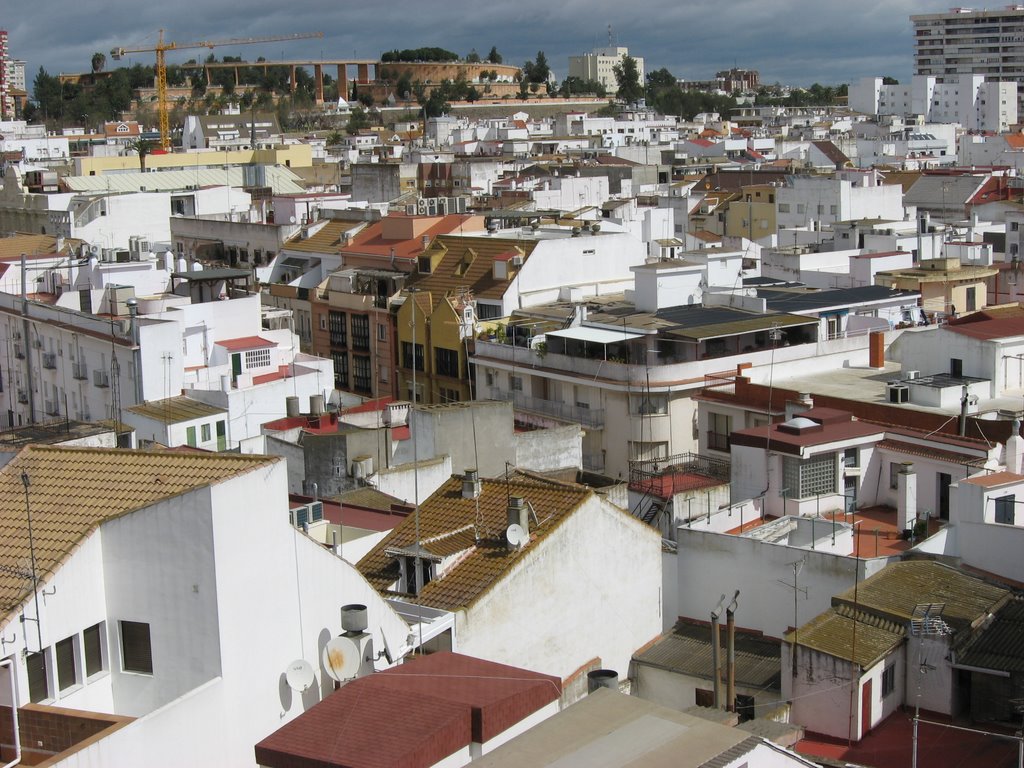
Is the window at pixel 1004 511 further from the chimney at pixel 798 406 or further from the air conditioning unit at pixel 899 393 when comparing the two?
the air conditioning unit at pixel 899 393

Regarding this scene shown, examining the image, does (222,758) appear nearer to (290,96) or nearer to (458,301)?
(458,301)

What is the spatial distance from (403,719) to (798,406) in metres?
16.4

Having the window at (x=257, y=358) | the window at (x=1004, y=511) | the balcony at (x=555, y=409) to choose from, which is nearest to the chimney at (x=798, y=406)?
the window at (x=1004, y=511)

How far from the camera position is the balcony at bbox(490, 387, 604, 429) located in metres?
34.6

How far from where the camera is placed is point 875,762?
17.9 m

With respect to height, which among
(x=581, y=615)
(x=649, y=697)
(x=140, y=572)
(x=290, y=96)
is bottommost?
(x=649, y=697)

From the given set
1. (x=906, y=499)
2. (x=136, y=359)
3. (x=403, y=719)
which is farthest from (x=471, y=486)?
(x=136, y=359)

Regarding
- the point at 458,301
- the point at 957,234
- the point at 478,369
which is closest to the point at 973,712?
the point at 478,369

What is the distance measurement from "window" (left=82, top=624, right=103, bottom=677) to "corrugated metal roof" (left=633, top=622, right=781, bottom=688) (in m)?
8.56

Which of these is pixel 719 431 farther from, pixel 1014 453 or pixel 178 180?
pixel 178 180

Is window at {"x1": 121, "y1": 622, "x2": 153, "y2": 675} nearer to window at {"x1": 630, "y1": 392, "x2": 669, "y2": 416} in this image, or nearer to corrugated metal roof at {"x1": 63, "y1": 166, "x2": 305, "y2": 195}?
window at {"x1": 630, "y1": 392, "x2": 669, "y2": 416}

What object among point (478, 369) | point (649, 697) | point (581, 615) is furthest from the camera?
point (478, 369)

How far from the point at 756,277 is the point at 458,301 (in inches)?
393

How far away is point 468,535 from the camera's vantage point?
19.1 m
